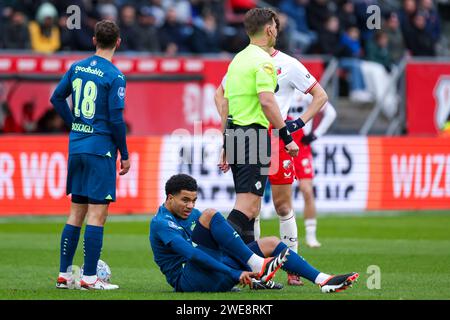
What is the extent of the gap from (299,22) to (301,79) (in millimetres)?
15903

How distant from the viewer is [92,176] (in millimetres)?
10180

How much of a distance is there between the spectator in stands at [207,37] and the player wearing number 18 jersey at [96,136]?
47.1ft

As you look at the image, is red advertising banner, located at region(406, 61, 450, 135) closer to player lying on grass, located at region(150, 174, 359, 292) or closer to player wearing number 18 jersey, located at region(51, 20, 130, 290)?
player wearing number 18 jersey, located at region(51, 20, 130, 290)

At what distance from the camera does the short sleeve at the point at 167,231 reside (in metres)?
9.52

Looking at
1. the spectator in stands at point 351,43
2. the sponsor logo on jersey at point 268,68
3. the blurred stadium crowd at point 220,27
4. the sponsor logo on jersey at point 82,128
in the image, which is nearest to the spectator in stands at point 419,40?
the blurred stadium crowd at point 220,27

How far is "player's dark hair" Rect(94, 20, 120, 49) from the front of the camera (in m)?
10.1

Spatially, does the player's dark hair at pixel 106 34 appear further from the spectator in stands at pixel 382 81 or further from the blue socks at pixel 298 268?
the spectator in stands at pixel 382 81

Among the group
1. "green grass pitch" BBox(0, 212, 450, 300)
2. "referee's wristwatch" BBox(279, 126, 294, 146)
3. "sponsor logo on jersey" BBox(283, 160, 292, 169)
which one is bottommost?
"green grass pitch" BBox(0, 212, 450, 300)

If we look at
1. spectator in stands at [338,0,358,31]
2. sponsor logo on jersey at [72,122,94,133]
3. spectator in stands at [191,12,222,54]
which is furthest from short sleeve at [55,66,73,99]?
spectator in stands at [338,0,358,31]

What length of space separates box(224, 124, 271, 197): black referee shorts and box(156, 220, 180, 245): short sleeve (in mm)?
958

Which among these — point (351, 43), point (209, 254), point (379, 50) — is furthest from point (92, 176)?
point (351, 43)

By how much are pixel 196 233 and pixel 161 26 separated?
51.3 ft

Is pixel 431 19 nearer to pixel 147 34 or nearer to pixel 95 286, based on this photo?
pixel 147 34
